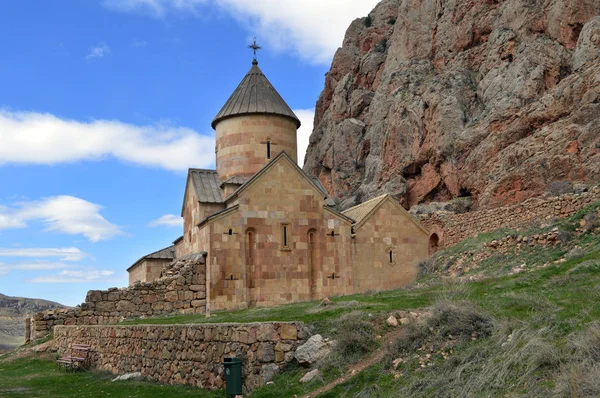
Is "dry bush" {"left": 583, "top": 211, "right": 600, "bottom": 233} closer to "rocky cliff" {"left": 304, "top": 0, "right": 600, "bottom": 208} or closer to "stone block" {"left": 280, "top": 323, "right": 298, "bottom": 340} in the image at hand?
"rocky cliff" {"left": 304, "top": 0, "right": 600, "bottom": 208}

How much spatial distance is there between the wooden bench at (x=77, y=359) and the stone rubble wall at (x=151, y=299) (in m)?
2.95

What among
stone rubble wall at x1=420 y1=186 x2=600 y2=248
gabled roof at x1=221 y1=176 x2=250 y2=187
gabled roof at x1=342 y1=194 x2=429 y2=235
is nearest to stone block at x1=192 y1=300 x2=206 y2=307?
gabled roof at x1=221 y1=176 x2=250 y2=187

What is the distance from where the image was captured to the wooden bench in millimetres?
15301

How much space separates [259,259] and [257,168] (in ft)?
13.7

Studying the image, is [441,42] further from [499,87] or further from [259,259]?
[259,259]

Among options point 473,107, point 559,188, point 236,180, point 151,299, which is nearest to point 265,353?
point 151,299

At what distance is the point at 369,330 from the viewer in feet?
31.4

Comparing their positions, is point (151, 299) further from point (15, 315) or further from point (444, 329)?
point (15, 315)

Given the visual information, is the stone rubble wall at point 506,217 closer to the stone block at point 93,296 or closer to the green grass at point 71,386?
the green grass at point 71,386

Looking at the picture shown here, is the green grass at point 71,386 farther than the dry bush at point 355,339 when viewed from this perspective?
Yes

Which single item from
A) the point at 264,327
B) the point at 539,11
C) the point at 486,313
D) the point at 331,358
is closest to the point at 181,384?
the point at 264,327

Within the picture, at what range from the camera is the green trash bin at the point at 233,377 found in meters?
9.74

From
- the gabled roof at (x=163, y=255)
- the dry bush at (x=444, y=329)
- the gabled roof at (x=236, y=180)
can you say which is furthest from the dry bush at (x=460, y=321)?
the gabled roof at (x=163, y=255)

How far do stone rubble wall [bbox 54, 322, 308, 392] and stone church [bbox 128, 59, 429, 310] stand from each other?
500 cm
